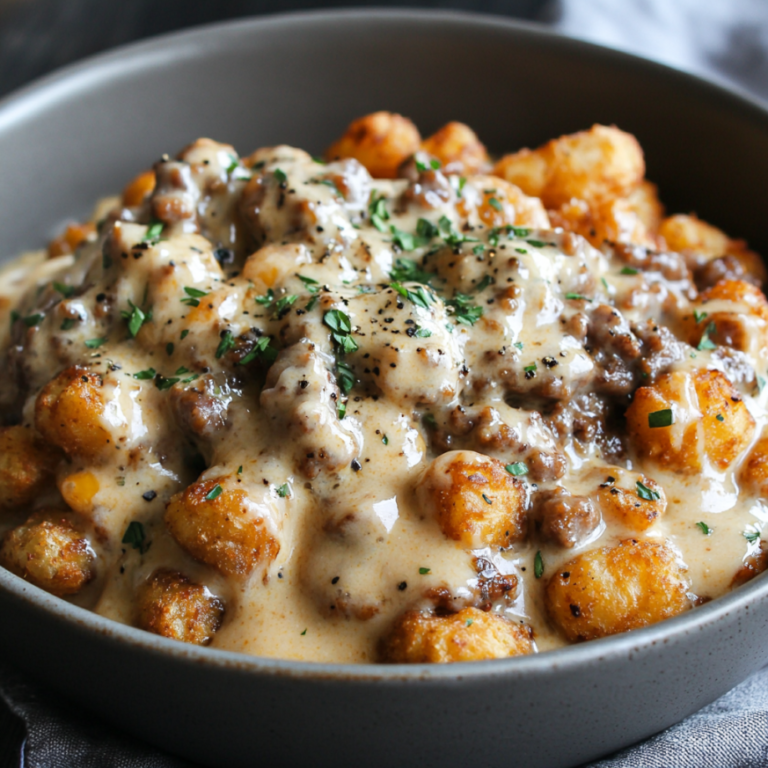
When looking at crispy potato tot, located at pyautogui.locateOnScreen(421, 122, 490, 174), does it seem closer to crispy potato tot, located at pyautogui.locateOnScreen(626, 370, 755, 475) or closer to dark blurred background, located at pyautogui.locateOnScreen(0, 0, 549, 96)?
crispy potato tot, located at pyautogui.locateOnScreen(626, 370, 755, 475)

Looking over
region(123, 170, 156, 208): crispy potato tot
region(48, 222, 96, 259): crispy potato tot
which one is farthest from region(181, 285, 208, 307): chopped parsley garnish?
region(48, 222, 96, 259): crispy potato tot

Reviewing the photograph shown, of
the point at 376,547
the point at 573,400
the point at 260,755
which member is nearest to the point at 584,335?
the point at 573,400

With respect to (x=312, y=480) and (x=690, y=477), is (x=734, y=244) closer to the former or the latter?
(x=690, y=477)

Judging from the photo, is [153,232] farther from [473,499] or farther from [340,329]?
[473,499]

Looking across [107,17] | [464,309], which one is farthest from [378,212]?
[107,17]

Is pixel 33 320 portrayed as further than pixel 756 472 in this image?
Yes

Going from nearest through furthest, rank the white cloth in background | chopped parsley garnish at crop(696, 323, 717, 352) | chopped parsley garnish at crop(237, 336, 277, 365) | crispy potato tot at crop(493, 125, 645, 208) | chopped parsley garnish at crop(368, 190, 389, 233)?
chopped parsley garnish at crop(237, 336, 277, 365) < chopped parsley garnish at crop(696, 323, 717, 352) < chopped parsley garnish at crop(368, 190, 389, 233) < crispy potato tot at crop(493, 125, 645, 208) < the white cloth in background

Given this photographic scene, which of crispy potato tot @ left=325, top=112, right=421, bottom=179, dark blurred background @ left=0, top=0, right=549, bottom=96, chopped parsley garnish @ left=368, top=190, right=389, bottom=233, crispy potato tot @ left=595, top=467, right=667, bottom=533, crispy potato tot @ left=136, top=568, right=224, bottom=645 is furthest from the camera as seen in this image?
dark blurred background @ left=0, top=0, right=549, bottom=96
